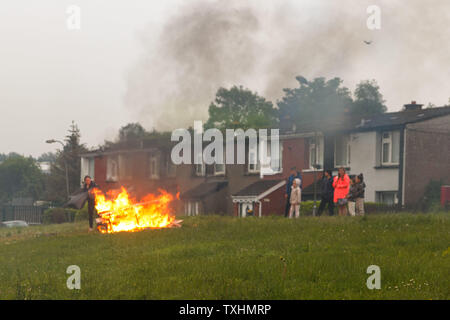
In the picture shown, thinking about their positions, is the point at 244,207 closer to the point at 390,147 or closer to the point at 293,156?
the point at 293,156

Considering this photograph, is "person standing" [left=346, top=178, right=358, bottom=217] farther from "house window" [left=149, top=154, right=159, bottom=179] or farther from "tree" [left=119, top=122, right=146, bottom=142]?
A: "house window" [left=149, top=154, right=159, bottom=179]

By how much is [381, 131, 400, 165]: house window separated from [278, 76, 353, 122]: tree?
12932mm

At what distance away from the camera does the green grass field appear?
10.9 metres

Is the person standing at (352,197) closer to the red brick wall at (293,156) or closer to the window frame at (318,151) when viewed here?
the window frame at (318,151)

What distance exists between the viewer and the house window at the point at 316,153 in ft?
127

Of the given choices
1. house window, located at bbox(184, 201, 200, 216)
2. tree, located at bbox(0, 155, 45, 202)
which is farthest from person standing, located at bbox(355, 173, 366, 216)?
tree, located at bbox(0, 155, 45, 202)

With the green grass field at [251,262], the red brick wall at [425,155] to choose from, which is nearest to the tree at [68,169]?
the red brick wall at [425,155]

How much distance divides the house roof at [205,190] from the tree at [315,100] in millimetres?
10008

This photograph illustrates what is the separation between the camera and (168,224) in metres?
22.5

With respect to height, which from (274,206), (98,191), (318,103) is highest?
(318,103)

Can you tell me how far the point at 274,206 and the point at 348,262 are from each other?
28.2m

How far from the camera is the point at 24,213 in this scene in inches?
2491
